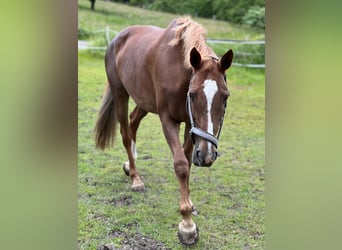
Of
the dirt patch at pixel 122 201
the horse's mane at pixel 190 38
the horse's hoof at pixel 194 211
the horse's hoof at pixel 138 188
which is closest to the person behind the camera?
the horse's mane at pixel 190 38

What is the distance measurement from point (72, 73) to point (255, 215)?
1.65 metres

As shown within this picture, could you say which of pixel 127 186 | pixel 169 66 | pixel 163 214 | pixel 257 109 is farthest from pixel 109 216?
pixel 257 109

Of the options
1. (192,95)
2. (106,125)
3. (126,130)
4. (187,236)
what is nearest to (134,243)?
(187,236)

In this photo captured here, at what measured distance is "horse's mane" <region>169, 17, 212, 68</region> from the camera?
1.69 m

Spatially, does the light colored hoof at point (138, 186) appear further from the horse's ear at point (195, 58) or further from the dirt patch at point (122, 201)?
the horse's ear at point (195, 58)

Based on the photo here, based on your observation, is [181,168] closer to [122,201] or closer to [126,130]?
[122,201]

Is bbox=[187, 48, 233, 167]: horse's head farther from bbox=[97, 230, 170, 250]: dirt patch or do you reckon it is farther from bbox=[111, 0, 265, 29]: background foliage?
bbox=[111, 0, 265, 29]: background foliage

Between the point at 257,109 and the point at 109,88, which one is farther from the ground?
the point at 109,88

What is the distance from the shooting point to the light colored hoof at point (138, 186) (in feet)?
8.27

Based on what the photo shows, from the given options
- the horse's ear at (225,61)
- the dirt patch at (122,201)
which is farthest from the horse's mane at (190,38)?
the dirt patch at (122,201)

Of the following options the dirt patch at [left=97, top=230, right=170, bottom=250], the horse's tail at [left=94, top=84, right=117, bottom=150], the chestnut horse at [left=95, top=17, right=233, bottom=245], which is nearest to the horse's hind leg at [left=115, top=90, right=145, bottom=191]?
the chestnut horse at [left=95, top=17, right=233, bottom=245]
